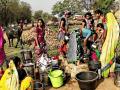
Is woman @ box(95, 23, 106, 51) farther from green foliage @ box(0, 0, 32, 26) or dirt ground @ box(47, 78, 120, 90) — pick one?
green foliage @ box(0, 0, 32, 26)

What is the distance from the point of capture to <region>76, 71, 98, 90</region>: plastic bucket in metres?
8.27

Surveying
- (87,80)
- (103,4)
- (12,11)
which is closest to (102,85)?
(87,80)

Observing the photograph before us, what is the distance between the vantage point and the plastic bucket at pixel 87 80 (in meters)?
8.27

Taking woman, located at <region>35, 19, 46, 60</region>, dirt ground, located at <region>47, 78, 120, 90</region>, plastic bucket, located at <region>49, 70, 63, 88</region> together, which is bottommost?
dirt ground, located at <region>47, 78, 120, 90</region>

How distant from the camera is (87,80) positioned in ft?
27.5

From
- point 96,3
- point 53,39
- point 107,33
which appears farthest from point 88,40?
point 96,3

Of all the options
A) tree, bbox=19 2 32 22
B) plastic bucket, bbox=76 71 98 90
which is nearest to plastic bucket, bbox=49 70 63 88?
plastic bucket, bbox=76 71 98 90

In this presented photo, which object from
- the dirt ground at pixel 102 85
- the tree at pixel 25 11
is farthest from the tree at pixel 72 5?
the dirt ground at pixel 102 85

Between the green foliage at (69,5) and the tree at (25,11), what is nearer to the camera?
the green foliage at (69,5)

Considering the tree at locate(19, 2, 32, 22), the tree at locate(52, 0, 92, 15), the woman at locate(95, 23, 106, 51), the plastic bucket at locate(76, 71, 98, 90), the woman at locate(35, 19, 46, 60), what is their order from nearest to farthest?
the plastic bucket at locate(76, 71, 98, 90) → the woman at locate(95, 23, 106, 51) → the woman at locate(35, 19, 46, 60) → the tree at locate(52, 0, 92, 15) → the tree at locate(19, 2, 32, 22)

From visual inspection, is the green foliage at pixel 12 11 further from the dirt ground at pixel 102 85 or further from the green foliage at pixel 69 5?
the dirt ground at pixel 102 85

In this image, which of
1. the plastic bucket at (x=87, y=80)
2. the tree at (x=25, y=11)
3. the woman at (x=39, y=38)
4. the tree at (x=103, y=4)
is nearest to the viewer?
the plastic bucket at (x=87, y=80)

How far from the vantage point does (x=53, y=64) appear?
951cm

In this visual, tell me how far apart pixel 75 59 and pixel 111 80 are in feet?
4.77
